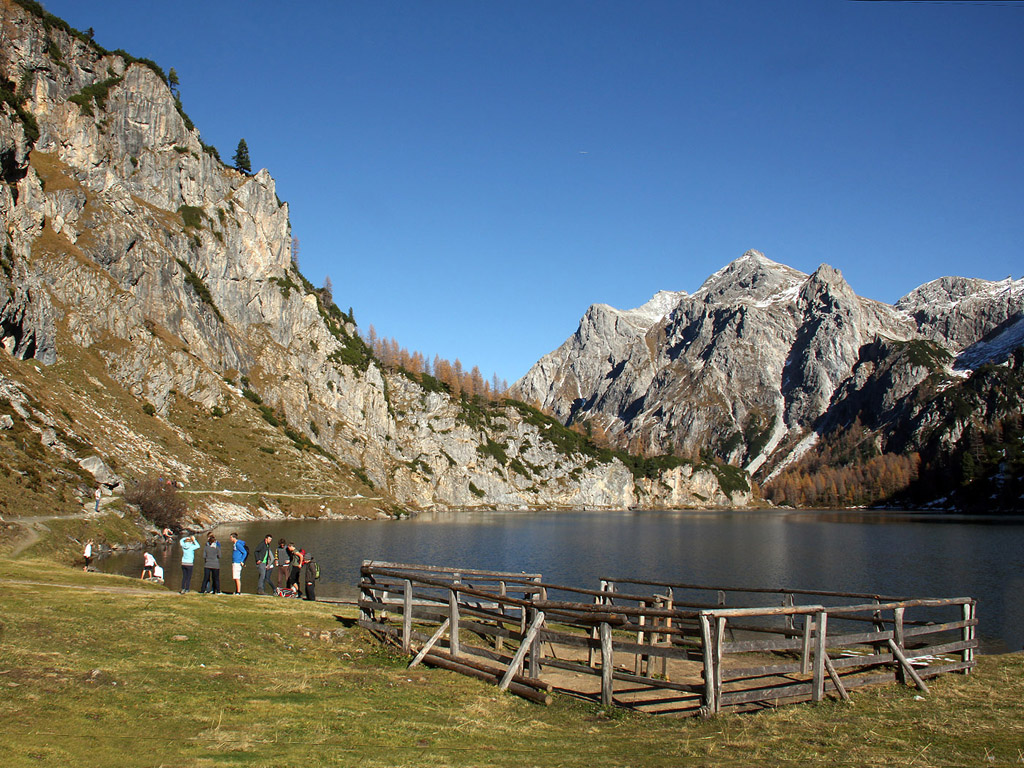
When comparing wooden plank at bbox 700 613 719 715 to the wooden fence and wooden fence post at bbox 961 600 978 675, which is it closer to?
the wooden fence

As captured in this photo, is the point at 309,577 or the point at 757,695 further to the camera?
the point at 309,577

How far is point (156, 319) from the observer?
128 meters

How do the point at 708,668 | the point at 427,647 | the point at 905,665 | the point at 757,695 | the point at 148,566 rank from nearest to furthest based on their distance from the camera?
the point at 708,668
the point at 757,695
the point at 905,665
the point at 427,647
the point at 148,566

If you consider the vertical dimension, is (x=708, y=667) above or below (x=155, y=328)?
below

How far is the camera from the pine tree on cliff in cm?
18912

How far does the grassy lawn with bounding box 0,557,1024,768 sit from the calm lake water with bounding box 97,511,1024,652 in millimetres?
16790

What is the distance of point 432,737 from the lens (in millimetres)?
12180

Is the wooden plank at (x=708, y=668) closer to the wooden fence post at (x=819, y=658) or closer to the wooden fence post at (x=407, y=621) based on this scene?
the wooden fence post at (x=819, y=658)

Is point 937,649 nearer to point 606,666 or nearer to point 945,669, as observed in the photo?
point 945,669

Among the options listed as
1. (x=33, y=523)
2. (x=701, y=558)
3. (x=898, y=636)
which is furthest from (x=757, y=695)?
(x=701, y=558)

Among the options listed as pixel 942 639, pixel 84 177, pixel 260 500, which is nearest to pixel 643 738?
pixel 942 639

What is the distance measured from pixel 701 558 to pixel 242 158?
17287 cm

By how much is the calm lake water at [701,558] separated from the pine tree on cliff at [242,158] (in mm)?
127811

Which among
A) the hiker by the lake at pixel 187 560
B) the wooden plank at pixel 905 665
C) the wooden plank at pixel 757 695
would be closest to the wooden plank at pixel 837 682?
the wooden plank at pixel 757 695
